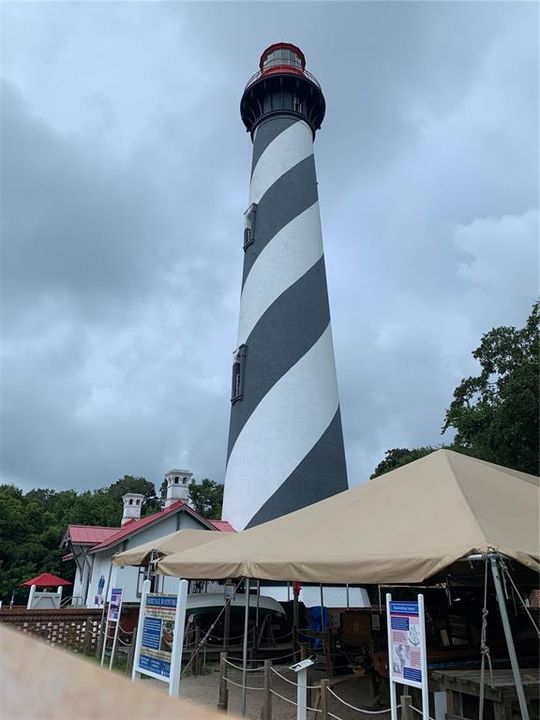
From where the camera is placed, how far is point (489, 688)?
194 inches

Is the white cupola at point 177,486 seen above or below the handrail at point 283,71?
below

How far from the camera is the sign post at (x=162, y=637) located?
221 inches

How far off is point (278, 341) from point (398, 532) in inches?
399

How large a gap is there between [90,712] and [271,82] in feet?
65.7

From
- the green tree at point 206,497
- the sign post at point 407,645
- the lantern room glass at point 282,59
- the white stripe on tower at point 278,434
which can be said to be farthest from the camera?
the green tree at point 206,497

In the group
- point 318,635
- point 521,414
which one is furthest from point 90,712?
point 521,414

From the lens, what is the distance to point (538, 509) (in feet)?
18.9

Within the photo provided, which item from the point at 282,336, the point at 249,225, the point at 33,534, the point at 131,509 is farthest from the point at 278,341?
the point at 33,534

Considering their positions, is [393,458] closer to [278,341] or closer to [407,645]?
[278,341]

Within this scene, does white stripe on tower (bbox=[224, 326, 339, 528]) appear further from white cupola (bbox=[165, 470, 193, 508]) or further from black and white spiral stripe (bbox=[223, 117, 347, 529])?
white cupola (bbox=[165, 470, 193, 508])

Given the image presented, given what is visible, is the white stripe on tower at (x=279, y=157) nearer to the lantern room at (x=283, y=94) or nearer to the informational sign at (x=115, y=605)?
the lantern room at (x=283, y=94)

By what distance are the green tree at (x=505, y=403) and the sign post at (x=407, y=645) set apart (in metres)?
7.11

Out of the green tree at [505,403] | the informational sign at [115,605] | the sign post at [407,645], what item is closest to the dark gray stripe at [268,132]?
the green tree at [505,403]

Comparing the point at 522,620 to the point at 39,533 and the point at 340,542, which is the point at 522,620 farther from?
the point at 39,533
